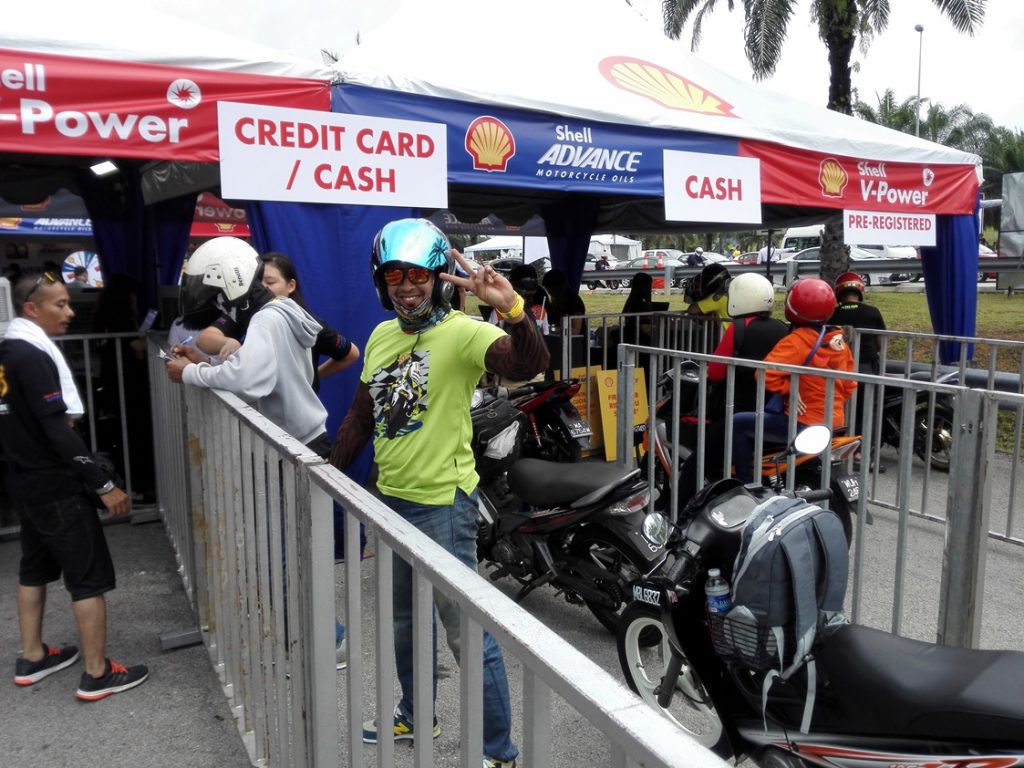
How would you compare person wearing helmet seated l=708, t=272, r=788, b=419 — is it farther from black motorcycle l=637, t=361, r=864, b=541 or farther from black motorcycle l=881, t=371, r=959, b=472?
black motorcycle l=881, t=371, r=959, b=472

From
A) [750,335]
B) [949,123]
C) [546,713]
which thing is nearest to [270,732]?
[546,713]

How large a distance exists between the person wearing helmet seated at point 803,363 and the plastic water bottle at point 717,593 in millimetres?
2422

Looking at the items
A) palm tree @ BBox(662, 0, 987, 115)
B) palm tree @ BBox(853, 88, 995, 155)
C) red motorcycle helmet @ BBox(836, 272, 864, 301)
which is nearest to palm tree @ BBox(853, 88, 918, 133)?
palm tree @ BBox(853, 88, 995, 155)

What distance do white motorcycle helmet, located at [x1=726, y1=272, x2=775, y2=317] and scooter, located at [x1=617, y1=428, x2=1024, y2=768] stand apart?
3.07 meters

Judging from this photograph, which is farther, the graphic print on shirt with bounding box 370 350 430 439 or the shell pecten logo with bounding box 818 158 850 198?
the shell pecten logo with bounding box 818 158 850 198

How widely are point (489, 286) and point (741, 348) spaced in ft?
10.9

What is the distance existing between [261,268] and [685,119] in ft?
12.2

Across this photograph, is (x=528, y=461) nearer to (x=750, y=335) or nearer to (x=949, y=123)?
(x=750, y=335)

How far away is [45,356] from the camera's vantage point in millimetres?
3025

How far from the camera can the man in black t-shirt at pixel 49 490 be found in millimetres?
3006

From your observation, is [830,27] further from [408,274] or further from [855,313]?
[408,274]

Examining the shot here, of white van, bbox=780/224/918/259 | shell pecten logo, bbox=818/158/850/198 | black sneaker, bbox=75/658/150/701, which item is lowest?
black sneaker, bbox=75/658/150/701

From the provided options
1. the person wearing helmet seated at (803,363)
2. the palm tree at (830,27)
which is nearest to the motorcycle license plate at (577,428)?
the person wearing helmet seated at (803,363)

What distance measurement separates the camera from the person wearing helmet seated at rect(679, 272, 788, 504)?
15.8 ft
